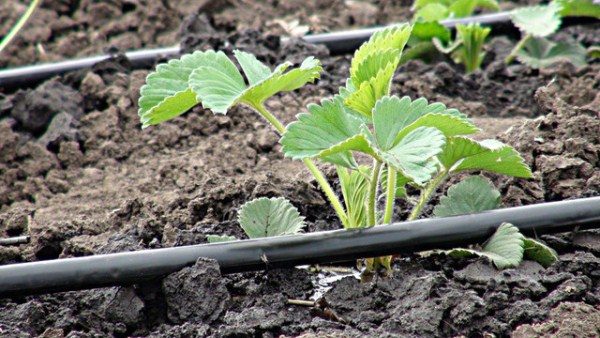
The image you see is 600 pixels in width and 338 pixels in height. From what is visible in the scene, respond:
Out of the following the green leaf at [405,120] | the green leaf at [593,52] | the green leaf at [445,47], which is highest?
the green leaf at [593,52]

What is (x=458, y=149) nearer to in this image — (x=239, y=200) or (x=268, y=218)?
(x=268, y=218)

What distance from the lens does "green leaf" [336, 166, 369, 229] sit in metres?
1.87

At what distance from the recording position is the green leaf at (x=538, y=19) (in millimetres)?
2943

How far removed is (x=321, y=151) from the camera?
165cm

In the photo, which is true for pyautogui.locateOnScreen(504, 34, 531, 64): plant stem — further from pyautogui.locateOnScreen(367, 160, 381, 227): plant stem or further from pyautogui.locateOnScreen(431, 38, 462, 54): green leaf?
pyautogui.locateOnScreen(367, 160, 381, 227): plant stem

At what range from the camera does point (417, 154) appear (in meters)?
1.62

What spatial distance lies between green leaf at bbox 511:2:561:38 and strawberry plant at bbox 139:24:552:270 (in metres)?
1.19

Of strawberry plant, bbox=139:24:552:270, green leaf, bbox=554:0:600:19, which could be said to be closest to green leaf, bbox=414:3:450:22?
green leaf, bbox=554:0:600:19

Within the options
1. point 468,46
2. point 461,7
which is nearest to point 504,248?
point 468,46

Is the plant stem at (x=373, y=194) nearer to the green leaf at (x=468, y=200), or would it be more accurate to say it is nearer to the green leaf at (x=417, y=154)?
the green leaf at (x=417, y=154)

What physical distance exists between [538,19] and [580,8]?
0.66 feet

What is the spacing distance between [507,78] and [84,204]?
151cm

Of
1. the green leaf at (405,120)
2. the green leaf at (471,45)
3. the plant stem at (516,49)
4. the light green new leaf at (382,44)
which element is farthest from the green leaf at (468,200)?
the plant stem at (516,49)

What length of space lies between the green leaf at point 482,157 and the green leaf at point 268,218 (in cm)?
35
